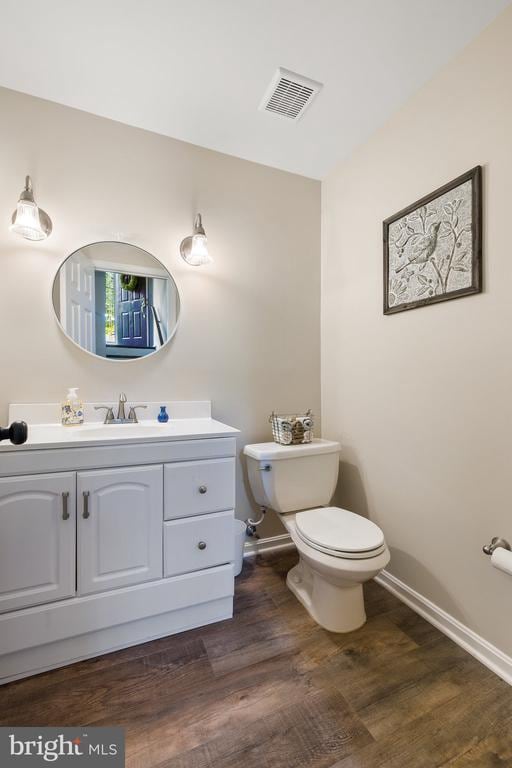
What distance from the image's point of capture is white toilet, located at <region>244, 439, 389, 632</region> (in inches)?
52.8

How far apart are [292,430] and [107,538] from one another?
1.02 m

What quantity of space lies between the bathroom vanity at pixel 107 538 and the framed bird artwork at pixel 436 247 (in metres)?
1.09

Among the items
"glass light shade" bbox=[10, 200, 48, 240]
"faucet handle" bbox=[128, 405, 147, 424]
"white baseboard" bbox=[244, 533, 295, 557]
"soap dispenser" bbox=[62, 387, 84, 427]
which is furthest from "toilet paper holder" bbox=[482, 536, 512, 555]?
"glass light shade" bbox=[10, 200, 48, 240]

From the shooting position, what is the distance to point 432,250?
149 cm

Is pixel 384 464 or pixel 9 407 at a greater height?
pixel 9 407

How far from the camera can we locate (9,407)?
151 cm

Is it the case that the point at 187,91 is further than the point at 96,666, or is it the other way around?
the point at 187,91

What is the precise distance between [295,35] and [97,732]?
2.51m

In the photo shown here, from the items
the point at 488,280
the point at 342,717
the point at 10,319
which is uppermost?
the point at 488,280

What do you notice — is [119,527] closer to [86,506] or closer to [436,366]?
[86,506]

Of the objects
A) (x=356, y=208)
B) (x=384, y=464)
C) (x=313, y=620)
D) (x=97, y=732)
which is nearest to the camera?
(x=97, y=732)

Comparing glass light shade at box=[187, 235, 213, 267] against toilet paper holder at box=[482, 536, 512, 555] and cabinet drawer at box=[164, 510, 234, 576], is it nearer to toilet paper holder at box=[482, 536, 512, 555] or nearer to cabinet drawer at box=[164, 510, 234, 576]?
cabinet drawer at box=[164, 510, 234, 576]

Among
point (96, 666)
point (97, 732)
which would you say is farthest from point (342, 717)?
point (96, 666)

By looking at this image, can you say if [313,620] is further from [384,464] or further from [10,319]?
[10,319]
